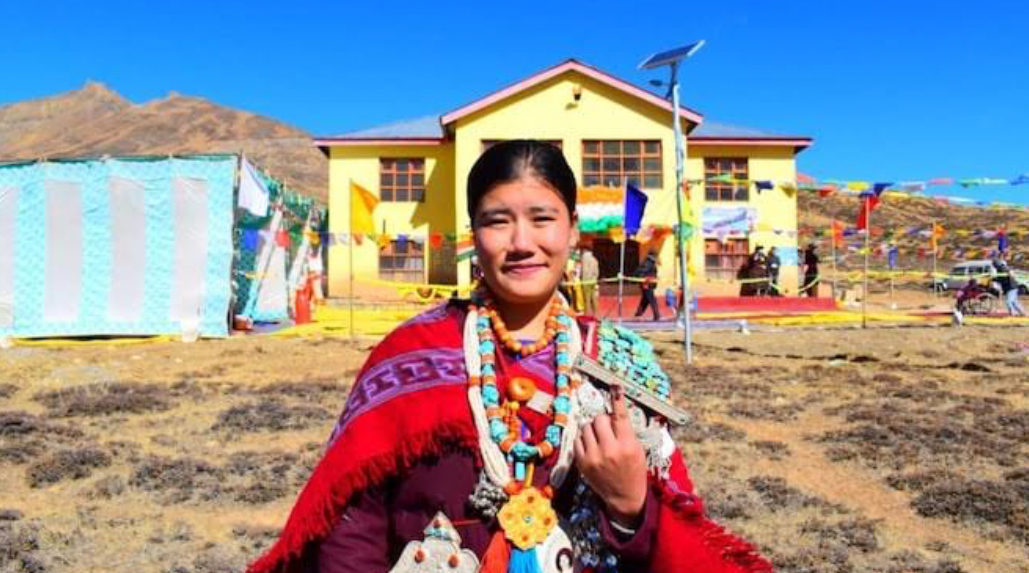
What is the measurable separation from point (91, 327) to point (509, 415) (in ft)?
50.1

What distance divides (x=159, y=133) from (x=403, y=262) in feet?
248

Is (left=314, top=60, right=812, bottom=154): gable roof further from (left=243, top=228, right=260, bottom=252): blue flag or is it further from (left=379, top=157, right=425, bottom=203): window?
(left=243, top=228, right=260, bottom=252): blue flag

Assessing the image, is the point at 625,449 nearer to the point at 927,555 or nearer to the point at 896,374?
the point at 927,555

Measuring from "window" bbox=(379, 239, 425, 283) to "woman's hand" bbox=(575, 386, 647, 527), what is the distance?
86.5ft

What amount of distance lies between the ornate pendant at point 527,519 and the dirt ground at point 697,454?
3.47 meters

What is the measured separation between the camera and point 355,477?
1.71 meters

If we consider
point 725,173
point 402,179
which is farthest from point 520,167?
point 725,173

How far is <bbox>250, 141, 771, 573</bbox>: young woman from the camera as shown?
164 cm

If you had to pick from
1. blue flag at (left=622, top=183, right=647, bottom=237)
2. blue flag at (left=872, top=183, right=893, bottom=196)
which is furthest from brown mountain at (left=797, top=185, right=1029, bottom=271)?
blue flag at (left=622, top=183, right=647, bottom=237)

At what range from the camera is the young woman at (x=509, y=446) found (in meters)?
1.64

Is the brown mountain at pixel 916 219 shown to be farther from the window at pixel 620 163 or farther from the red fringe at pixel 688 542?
the red fringe at pixel 688 542

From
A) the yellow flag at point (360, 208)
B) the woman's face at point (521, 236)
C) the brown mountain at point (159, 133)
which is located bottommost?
the woman's face at point (521, 236)

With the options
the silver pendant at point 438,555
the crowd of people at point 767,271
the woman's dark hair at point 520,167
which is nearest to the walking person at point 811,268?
the crowd of people at point 767,271

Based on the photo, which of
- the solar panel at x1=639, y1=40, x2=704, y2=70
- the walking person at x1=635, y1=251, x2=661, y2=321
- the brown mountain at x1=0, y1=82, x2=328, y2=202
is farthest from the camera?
the brown mountain at x1=0, y1=82, x2=328, y2=202
